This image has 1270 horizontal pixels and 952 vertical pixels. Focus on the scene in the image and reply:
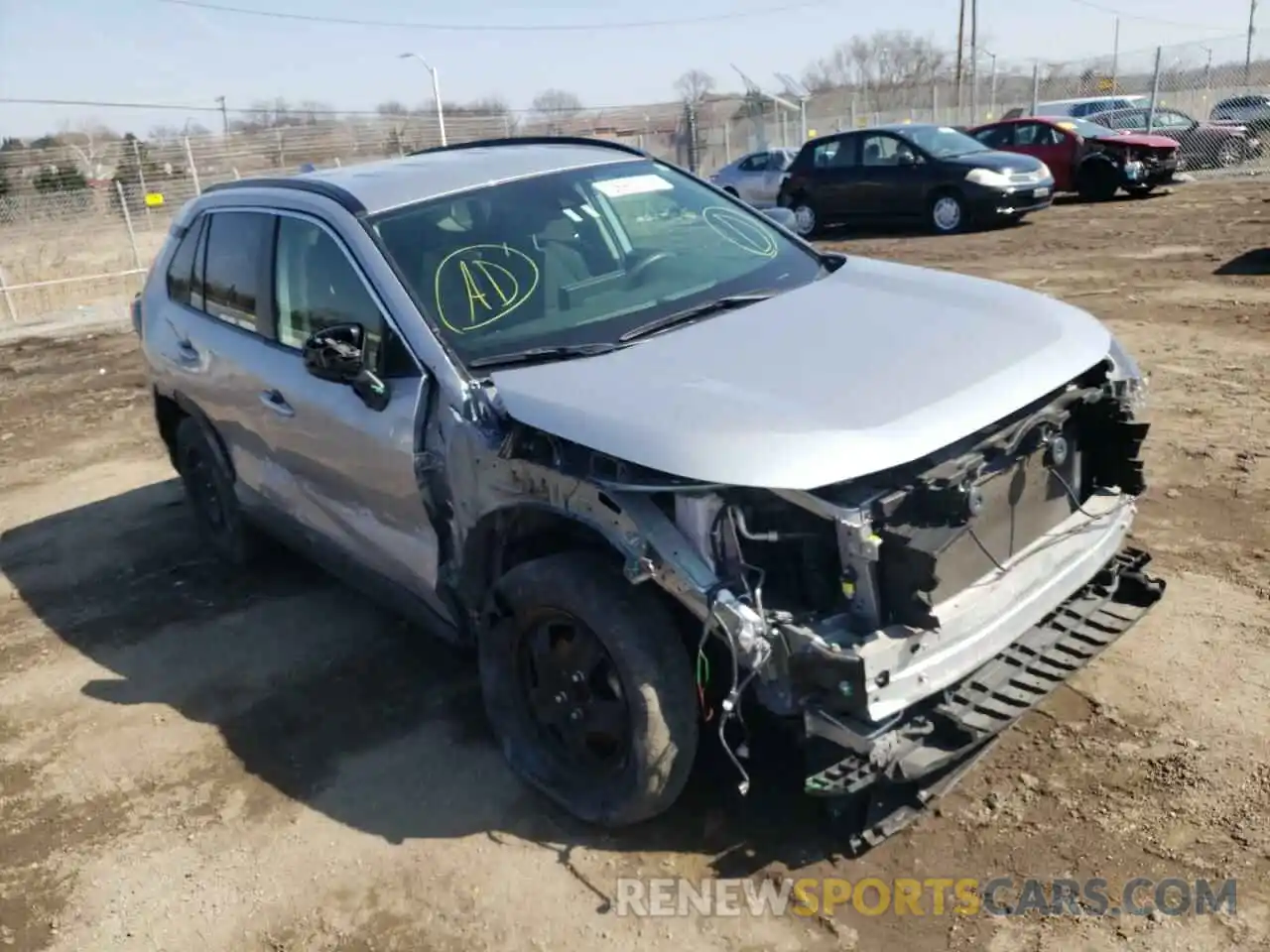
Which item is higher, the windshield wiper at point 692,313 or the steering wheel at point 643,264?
the steering wheel at point 643,264

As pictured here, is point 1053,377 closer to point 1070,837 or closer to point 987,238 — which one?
point 1070,837

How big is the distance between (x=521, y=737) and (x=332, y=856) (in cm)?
70

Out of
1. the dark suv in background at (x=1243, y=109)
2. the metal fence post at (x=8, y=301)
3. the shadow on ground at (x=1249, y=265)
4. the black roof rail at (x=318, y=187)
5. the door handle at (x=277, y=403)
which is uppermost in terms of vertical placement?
the black roof rail at (x=318, y=187)

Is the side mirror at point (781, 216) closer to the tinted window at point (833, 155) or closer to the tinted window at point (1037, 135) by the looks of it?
the tinted window at point (833, 155)

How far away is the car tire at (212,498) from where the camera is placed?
531 centimetres

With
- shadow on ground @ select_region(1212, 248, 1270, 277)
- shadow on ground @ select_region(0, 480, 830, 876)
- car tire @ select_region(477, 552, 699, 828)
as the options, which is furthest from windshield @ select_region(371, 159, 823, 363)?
shadow on ground @ select_region(1212, 248, 1270, 277)

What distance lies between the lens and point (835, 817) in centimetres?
305

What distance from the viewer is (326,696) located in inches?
171

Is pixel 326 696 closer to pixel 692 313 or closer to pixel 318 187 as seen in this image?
pixel 318 187

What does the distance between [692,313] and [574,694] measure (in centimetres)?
136

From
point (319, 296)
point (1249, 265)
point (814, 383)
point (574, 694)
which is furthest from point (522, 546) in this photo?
point (1249, 265)

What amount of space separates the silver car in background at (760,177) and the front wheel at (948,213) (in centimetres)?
397

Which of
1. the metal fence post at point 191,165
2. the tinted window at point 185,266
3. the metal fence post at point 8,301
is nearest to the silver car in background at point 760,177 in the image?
the metal fence post at point 8,301

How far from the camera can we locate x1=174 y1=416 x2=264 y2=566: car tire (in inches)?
209
